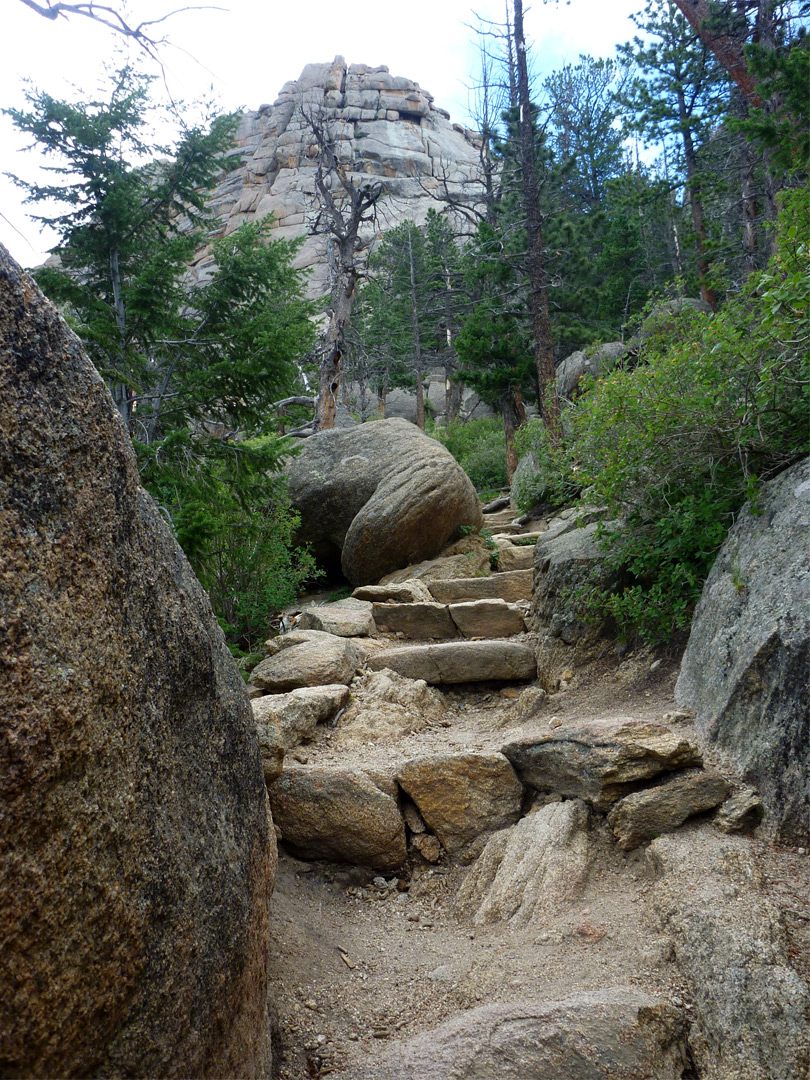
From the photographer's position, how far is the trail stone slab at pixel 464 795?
12.4ft

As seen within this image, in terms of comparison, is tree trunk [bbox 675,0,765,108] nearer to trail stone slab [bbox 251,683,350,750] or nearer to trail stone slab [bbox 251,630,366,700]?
trail stone slab [bbox 251,630,366,700]

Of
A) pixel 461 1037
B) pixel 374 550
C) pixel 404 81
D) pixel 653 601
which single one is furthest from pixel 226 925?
pixel 404 81

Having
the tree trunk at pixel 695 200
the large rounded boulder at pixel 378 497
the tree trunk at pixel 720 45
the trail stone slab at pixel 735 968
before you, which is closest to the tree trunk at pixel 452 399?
the tree trunk at pixel 695 200

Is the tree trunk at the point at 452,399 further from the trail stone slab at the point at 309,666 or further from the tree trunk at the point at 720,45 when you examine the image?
the trail stone slab at the point at 309,666

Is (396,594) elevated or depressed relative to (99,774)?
depressed

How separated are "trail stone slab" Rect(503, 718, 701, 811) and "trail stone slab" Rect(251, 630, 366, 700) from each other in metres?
1.97

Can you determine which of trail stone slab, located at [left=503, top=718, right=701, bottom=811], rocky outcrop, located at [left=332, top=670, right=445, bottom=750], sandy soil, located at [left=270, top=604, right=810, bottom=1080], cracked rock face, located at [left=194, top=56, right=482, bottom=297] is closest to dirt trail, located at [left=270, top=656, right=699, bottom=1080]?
sandy soil, located at [left=270, top=604, right=810, bottom=1080]

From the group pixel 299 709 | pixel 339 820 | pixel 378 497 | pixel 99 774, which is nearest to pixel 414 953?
pixel 339 820

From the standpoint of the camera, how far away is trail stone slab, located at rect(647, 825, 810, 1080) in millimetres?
2027

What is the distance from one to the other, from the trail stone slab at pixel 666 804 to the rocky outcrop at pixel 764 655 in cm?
16

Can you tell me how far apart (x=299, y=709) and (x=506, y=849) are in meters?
1.65

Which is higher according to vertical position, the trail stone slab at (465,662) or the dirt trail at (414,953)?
Result: the trail stone slab at (465,662)

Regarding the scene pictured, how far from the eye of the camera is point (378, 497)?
9.44 meters

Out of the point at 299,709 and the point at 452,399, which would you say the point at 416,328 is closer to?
the point at 452,399
